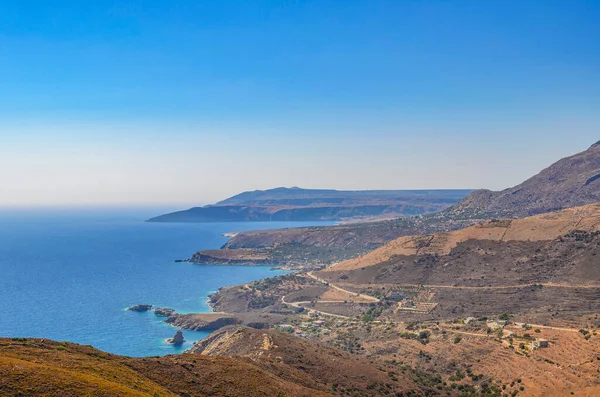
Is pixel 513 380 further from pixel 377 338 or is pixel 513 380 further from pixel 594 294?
pixel 594 294

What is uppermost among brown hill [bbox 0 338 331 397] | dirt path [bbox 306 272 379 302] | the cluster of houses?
brown hill [bbox 0 338 331 397]

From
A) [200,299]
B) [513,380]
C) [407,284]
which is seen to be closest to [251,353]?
[513,380]

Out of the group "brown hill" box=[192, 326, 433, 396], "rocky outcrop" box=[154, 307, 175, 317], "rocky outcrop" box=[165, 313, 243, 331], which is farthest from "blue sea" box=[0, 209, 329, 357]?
"brown hill" box=[192, 326, 433, 396]

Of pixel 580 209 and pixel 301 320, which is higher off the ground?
pixel 580 209

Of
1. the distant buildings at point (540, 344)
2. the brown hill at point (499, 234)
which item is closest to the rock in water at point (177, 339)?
the brown hill at point (499, 234)

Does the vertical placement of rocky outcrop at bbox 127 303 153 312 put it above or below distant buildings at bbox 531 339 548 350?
below

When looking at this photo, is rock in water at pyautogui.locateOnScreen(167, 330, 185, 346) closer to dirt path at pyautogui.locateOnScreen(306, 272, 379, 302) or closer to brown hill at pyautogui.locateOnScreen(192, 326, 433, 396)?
brown hill at pyautogui.locateOnScreen(192, 326, 433, 396)

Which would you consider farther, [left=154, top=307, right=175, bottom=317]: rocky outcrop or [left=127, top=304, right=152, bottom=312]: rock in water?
[left=127, top=304, right=152, bottom=312]: rock in water
